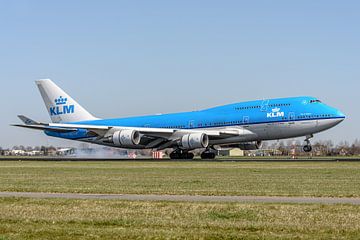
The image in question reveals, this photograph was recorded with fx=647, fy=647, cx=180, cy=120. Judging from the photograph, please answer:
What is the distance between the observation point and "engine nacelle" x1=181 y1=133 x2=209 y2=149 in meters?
61.5

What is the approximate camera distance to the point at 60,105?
77.0m

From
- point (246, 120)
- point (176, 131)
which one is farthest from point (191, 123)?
point (246, 120)

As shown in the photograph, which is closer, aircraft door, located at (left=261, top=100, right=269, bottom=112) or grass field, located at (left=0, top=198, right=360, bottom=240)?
grass field, located at (left=0, top=198, right=360, bottom=240)

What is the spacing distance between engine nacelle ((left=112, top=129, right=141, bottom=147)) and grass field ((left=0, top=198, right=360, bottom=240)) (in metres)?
44.4

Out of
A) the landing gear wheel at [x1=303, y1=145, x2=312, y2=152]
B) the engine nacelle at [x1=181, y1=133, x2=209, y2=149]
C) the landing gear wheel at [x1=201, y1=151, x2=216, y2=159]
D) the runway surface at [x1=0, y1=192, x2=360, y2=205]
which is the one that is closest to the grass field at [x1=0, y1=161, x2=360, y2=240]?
the runway surface at [x1=0, y1=192, x2=360, y2=205]

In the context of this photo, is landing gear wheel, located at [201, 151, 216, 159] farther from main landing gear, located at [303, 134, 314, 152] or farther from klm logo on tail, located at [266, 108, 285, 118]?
main landing gear, located at [303, 134, 314, 152]

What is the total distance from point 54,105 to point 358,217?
2570 inches

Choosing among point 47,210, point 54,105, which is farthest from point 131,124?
point 47,210

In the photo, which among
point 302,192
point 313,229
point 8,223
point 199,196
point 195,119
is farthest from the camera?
point 195,119

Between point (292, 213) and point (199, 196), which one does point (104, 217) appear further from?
point (199, 196)

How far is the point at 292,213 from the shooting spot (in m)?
16.1

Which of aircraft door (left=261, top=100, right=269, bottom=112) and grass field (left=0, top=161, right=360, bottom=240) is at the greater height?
aircraft door (left=261, top=100, right=269, bottom=112)

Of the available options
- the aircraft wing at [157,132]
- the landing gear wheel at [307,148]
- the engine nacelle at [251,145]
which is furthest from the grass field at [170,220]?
the engine nacelle at [251,145]

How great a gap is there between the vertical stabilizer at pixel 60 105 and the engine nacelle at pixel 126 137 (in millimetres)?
12706
